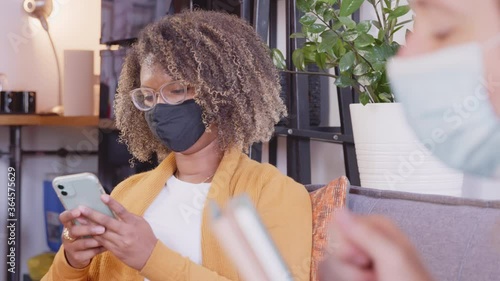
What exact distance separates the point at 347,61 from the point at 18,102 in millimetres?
1648

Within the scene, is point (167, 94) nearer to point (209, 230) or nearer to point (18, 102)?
point (209, 230)

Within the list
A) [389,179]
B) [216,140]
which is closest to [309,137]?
[389,179]

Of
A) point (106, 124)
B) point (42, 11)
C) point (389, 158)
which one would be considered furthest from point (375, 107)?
point (42, 11)

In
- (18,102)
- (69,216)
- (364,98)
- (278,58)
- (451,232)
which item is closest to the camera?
(451,232)

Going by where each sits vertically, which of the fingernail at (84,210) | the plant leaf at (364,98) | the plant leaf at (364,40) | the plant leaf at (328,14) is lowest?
the fingernail at (84,210)

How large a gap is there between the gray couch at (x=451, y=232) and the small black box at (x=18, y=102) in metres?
1.85

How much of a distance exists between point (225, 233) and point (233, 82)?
0.88 meters

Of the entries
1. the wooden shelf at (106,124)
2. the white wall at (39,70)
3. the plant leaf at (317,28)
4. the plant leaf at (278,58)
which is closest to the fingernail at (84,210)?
the plant leaf at (317,28)

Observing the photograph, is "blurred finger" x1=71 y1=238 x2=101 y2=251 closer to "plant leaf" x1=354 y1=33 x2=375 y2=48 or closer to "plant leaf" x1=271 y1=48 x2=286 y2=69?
"plant leaf" x1=354 y1=33 x2=375 y2=48

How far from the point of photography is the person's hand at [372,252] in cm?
21

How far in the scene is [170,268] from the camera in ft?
3.22

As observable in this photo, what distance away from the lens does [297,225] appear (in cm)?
104

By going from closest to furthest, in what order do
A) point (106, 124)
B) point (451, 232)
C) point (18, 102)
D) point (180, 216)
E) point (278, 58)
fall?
point (451, 232) → point (180, 216) → point (278, 58) → point (106, 124) → point (18, 102)

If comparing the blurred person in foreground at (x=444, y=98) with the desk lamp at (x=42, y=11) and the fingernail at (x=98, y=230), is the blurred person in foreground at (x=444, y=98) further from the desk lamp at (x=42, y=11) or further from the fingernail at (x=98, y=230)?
the desk lamp at (x=42, y=11)
